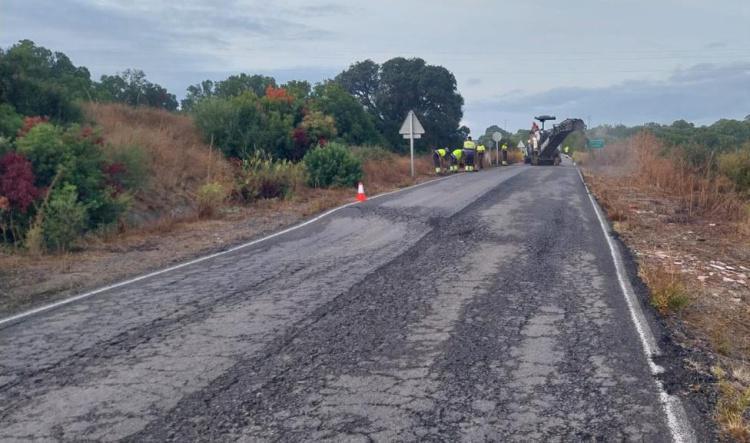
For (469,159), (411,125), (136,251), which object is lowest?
(136,251)

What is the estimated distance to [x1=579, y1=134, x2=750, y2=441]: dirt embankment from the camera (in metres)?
6.68

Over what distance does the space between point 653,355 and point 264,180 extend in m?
17.1

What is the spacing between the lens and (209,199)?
1886 centimetres

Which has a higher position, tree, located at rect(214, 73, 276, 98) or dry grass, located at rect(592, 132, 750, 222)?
tree, located at rect(214, 73, 276, 98)

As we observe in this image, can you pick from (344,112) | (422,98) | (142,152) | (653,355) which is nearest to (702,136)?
(422,98)

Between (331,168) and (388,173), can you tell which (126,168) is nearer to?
(331,168)

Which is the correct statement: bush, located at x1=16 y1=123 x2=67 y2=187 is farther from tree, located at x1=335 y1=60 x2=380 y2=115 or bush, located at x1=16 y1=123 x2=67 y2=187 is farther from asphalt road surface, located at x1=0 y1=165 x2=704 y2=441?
tree, located at x1=335 y1=60 x2=380 y2=115

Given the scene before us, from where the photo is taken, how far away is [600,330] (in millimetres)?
7723

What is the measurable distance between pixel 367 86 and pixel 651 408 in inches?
2202

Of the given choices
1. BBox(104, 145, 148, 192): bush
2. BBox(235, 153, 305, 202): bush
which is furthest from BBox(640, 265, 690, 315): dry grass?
BBox(235, 153, 305, 202): bush

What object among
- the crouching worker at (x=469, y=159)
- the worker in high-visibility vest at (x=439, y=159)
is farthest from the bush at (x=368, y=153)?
the crouching worker at (x=469, y=159)

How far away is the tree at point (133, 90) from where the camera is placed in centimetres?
3503

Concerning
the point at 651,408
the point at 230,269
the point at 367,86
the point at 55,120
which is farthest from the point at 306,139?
the point at 367,86

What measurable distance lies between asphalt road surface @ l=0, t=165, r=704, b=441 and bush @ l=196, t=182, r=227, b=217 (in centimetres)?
672
